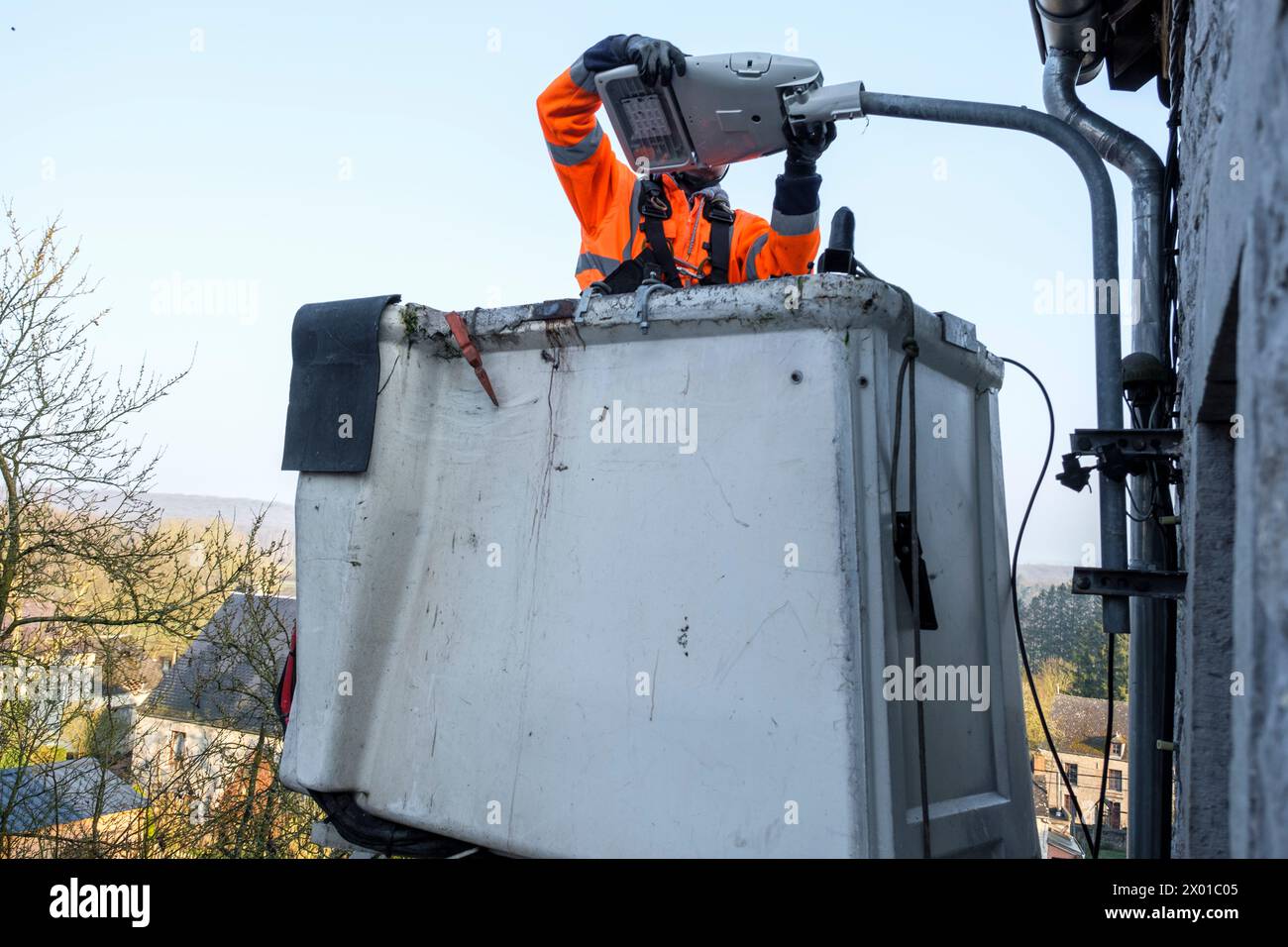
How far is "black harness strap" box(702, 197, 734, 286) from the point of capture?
11.0 feet

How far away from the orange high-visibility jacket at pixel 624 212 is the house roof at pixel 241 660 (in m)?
10.3

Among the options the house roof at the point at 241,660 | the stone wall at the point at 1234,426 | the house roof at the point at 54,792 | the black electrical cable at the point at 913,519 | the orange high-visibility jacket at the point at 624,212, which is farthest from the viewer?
the house roof at the point at 241,660

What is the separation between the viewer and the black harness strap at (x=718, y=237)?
11.0 ft

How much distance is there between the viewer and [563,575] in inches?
83.4

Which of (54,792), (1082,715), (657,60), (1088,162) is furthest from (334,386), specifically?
(1082,715)

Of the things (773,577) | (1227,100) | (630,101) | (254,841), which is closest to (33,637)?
(254,841)

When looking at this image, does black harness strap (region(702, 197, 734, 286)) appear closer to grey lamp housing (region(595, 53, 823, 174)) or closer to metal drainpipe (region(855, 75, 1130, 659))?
grey lamp housing (region(595, 53, 823, 174))

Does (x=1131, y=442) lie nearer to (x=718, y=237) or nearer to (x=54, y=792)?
(x=718, y=237)

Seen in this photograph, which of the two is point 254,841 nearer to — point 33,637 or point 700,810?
point 33,637

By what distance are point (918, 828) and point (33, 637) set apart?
13.5 meters

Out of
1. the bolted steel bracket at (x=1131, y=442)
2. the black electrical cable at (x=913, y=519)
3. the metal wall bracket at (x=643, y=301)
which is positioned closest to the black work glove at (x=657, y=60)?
the metal wall bracket at (x=643, y=301)

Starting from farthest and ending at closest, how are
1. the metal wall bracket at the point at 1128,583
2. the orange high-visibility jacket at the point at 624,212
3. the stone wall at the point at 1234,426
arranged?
the orange high-visibility jacket at the point at 624,212 < the metal wall bracket at the point at 1128,583 < the stone wall at the point at 1234,426

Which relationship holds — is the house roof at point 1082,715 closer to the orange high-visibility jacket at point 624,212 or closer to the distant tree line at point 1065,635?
the distant tree line at point 1065,635

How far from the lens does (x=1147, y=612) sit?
2.59 meters
